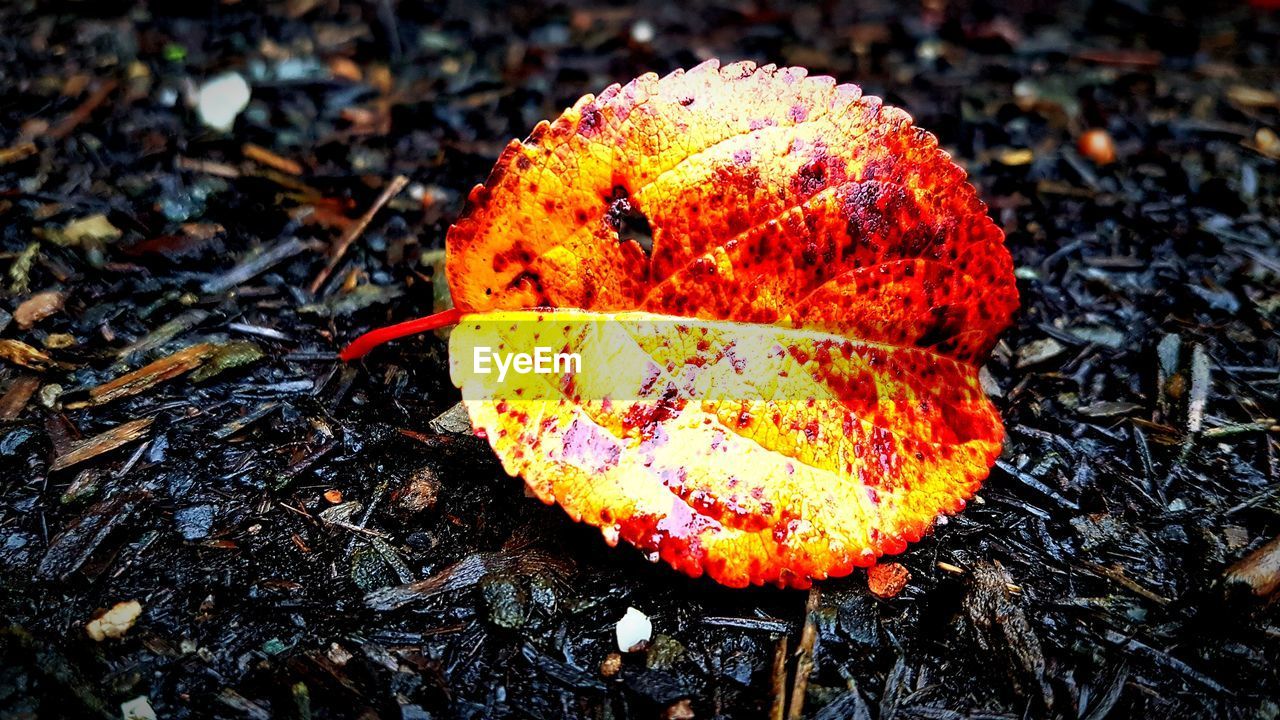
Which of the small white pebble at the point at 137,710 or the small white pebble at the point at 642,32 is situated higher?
the small white pebble at the point at 642,32

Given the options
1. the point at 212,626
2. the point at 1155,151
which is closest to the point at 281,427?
the point at 212,626

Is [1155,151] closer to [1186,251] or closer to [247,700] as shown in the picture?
[1186,251]

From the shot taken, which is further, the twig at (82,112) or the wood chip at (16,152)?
the twig at (82,112)

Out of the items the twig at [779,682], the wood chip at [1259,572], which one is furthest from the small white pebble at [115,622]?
the wood chip at [1259,572]
